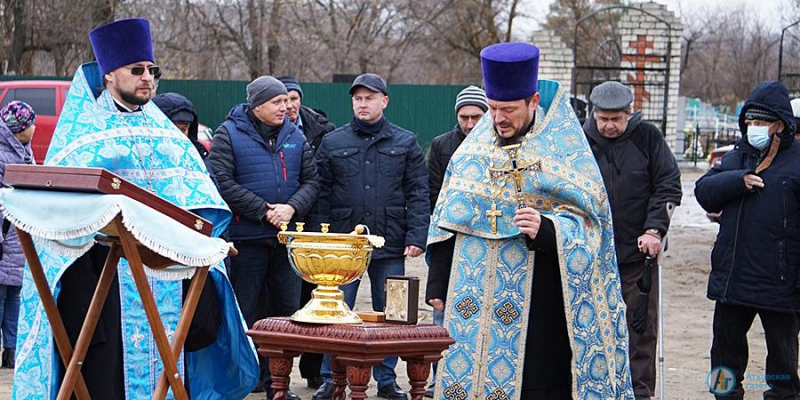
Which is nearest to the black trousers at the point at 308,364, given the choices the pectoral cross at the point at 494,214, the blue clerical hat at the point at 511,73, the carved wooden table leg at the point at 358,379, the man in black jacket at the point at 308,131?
the man in black jacket at the point at 308,131

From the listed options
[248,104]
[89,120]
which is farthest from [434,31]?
[89,120]

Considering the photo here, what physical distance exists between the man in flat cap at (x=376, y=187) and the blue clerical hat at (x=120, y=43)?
A: 2.33m

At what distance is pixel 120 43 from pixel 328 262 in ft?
5.52

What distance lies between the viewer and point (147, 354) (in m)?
5.13

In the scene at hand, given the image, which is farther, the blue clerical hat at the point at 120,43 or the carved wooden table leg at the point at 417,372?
the blue clerical hat at the point at 120,43

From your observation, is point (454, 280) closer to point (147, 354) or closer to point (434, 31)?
point (147, 354)

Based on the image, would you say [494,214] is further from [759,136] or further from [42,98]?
[42,98]

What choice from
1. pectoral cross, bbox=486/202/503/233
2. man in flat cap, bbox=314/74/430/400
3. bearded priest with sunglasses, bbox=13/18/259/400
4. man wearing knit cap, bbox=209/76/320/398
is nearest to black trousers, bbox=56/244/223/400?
bearded priest with sunglasses, bbox=13/18/259/400

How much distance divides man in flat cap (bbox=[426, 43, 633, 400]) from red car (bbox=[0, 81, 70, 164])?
1317cm

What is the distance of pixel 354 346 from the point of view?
3.76m

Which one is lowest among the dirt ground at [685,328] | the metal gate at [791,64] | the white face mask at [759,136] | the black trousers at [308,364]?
the dirt ground at [685,328]

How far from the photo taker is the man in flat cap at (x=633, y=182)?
6.80m

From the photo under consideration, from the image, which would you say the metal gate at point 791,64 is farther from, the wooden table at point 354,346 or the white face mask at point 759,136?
the wooden table at point 354,346

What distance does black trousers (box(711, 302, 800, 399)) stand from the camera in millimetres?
6594
